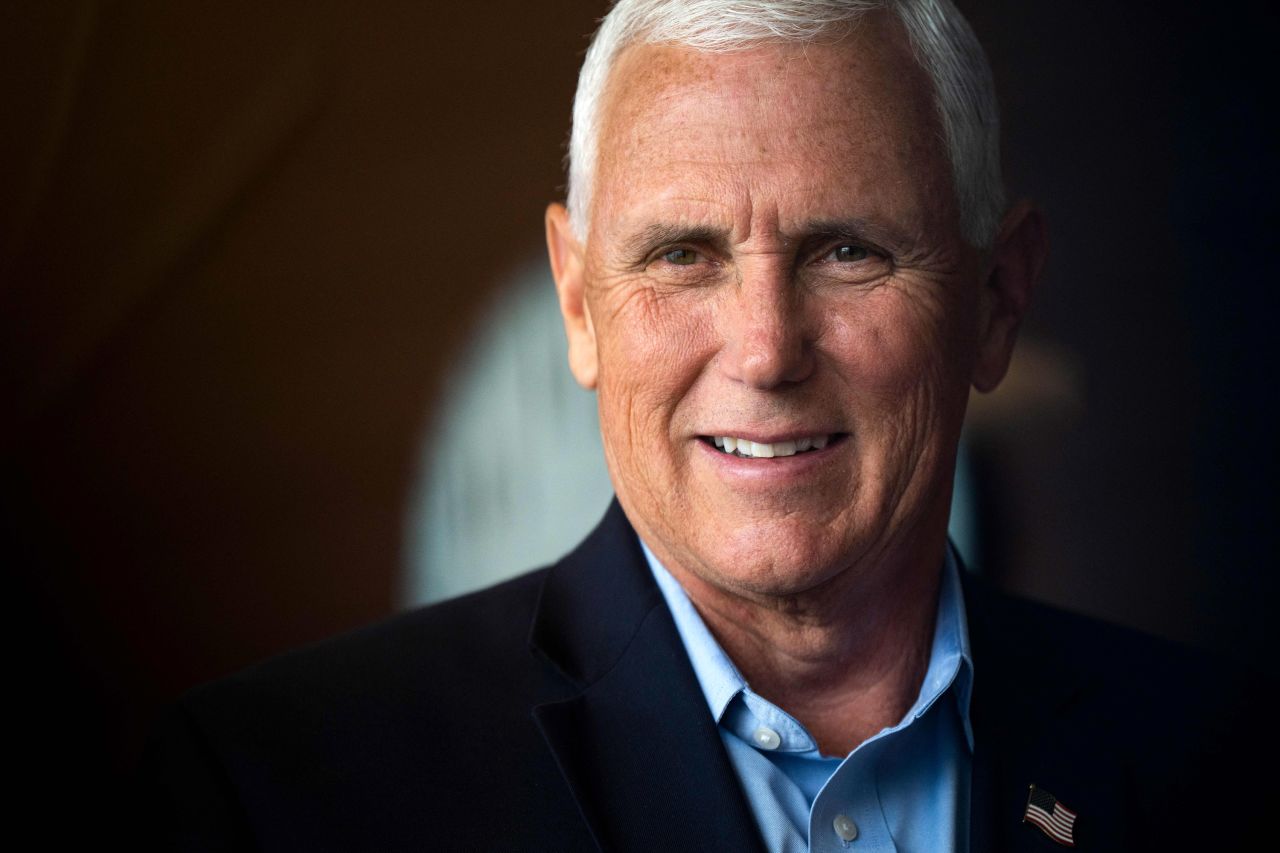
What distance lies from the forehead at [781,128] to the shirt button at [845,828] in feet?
2.59

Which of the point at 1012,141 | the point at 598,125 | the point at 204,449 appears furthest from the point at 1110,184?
the point at 204,449

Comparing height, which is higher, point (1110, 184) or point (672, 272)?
point (672, 272)

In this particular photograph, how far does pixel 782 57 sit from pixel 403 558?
1.11m

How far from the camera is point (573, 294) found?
1.96 metres

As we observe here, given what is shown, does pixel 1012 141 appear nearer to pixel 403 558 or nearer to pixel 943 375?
pixel 943 375

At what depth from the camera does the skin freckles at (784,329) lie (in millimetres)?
1626

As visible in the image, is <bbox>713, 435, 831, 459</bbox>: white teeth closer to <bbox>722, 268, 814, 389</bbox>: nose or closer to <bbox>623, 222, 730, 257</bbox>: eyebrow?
<bbox>722, 268, 814, 389</bbox>: nose

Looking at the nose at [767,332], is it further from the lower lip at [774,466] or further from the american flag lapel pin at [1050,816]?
Result: the american flag lapel pin at [1050,816]

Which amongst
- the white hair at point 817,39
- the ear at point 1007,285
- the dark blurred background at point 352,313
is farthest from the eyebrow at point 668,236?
the dark blurred background at point 352,313

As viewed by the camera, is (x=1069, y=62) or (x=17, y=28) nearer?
(x=17, y=28)

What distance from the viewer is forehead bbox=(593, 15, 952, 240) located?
162 centimetres

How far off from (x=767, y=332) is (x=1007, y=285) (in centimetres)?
58

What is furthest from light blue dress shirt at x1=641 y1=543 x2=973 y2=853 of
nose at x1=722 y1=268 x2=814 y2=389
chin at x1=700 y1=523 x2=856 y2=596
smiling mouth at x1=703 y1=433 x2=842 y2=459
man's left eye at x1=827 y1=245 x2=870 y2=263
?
man's left eye at x1=827 y1=245 x2=870 y2=263

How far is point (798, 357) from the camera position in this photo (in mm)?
1604
